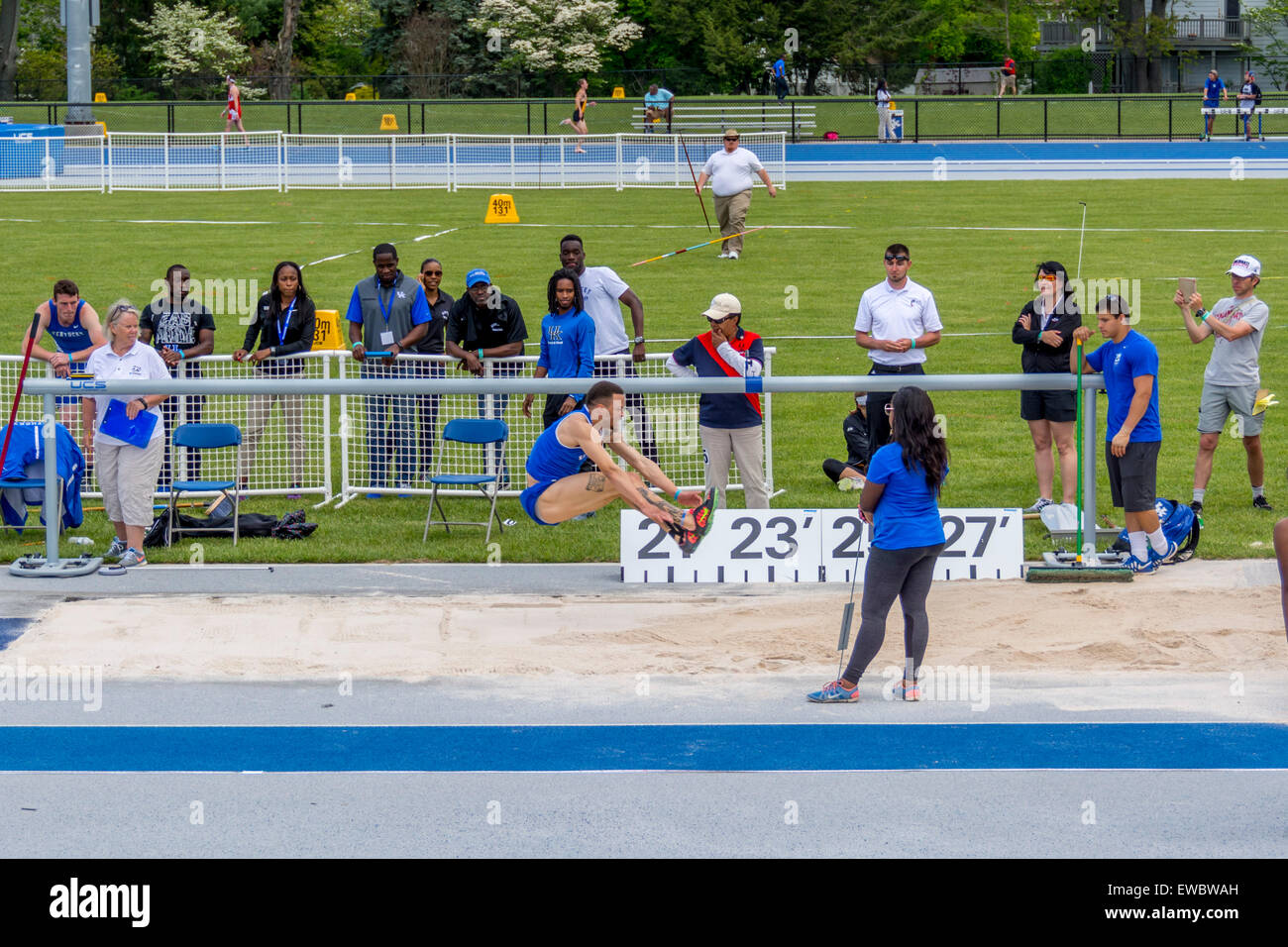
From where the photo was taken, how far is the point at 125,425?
12.2m

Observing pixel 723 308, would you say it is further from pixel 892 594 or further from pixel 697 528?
pixel 892 594

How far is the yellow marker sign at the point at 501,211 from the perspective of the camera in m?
30.7

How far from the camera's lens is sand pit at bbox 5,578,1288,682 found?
32.2ft

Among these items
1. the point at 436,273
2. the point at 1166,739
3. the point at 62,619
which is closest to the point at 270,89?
the point at 436,273

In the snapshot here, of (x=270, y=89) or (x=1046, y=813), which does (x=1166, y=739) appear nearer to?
(x=1046, y=813)

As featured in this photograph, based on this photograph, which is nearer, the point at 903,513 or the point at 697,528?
the point at 903,513

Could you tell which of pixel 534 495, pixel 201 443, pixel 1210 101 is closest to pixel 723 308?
pixel 534 495

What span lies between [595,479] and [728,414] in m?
2.00

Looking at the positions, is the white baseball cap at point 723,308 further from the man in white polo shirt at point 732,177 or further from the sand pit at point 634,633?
the man in white polo shirt at point 732,177

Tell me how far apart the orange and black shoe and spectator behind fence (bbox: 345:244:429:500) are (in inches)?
165

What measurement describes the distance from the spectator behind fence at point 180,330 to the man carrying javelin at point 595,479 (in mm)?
4308

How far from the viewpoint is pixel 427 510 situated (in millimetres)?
14102

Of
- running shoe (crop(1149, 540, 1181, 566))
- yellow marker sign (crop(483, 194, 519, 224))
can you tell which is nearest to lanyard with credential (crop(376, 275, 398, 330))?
running shoe (crop(1149, 540, 1181, 566))

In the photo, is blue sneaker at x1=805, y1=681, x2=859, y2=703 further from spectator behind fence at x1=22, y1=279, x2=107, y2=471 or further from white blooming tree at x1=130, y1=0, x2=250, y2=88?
white blooming tree at x1=130, y1=0, x2=250, y2=88
